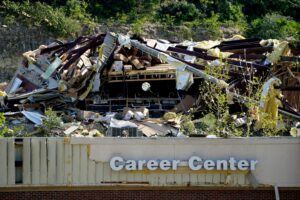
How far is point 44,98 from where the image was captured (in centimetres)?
3145

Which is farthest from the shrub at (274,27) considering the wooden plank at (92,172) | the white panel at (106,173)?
the wooden plank at (92,172)

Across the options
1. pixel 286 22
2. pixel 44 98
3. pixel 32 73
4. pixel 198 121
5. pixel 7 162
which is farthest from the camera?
pixel 286 22

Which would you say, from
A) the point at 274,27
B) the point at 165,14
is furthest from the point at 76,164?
the point at 274,27

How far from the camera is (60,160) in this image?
2266 cm

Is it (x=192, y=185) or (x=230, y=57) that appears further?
(x=230, y=57)

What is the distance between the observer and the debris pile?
27.5 metres

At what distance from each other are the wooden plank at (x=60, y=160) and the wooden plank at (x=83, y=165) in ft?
1.87

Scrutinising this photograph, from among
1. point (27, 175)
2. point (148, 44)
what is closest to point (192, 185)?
point (27, 175)

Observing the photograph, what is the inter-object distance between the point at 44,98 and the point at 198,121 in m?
7.28

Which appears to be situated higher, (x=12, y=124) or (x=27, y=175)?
(x=12, y=124)

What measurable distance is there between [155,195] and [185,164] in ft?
4.38

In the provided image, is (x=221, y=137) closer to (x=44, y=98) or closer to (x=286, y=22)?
(x=44, y=98)

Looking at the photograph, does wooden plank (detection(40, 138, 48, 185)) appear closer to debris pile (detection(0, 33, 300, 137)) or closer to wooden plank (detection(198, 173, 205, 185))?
debris pile (detection(0, 33, 300, 137))

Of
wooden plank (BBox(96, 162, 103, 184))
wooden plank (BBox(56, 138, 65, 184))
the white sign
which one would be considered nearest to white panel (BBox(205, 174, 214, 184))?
the white sign
